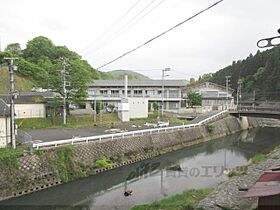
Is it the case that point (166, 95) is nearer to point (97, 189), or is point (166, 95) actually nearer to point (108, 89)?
point (108, 89)

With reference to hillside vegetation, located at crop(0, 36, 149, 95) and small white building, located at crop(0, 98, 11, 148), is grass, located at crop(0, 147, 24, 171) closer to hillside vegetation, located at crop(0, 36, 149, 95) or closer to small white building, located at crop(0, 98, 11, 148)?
small white building, located at crop(0, 98, 11, 148)

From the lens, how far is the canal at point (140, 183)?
13148 mm

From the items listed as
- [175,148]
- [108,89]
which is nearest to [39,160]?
[175,148]

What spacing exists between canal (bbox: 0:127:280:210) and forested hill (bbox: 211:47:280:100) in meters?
43.4

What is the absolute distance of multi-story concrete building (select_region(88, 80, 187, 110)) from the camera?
4875 centimetres

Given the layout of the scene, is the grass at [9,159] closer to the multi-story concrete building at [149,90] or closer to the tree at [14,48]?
the multi-story concrete building at [149,90]

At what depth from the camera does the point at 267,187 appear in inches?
314

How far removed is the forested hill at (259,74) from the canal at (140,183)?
43427 millimetres

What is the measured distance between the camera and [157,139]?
969 inches

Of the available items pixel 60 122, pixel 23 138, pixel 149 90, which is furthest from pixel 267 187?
pixel 149 90

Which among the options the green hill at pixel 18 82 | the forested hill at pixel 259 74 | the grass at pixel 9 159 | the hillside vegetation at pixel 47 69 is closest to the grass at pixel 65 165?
the grass at pixel 9 159

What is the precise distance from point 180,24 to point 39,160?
1131cm

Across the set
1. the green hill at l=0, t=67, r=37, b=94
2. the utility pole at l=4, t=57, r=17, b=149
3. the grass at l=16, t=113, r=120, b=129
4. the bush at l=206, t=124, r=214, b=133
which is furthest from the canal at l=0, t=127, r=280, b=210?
the green hill at l=0, t=67, r=37, b=94

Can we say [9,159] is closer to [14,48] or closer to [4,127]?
[4,127]
